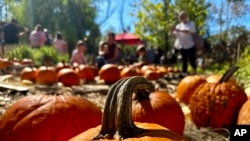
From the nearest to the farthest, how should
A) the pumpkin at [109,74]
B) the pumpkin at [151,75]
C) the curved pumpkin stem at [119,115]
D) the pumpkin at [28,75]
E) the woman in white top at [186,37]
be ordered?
1. the curved pumpkin stem at [119,115]
2. the pumpkin at [28,75]
3. the pumpkin at [109,74]
4. the pumpkin at [151,75]
5. the woman in white top at [186,37]

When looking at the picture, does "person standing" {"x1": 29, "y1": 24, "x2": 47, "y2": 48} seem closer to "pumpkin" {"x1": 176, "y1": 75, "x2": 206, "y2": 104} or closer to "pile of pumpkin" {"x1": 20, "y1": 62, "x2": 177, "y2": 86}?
"pile of pumpkin" {"x1": 20, "y1": 62, "x2": 177, "y2": 86}

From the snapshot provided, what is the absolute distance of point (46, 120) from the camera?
251 centimetres

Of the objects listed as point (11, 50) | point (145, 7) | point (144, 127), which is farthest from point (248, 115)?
point (145, 7)

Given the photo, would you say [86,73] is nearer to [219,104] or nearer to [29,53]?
[29,53]

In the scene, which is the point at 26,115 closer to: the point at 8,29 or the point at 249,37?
the point at 249,37

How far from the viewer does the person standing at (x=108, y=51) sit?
11094mm

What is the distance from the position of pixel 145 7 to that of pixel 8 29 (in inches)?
497

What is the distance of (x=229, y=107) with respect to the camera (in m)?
3.61

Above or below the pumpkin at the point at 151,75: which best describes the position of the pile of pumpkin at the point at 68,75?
→ above

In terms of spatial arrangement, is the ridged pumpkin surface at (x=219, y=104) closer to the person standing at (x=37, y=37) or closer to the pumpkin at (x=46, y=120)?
the pumpkin at (x=46, y=120)

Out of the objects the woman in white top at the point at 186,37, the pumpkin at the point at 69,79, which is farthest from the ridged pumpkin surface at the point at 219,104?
the woman in white top at the point at 186,37

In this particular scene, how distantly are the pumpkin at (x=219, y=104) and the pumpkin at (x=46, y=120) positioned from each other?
52.5 inches

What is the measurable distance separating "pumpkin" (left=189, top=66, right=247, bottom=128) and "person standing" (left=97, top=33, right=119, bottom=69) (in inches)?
293

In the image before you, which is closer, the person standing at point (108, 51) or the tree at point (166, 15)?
the person standing at point (108, 51)
